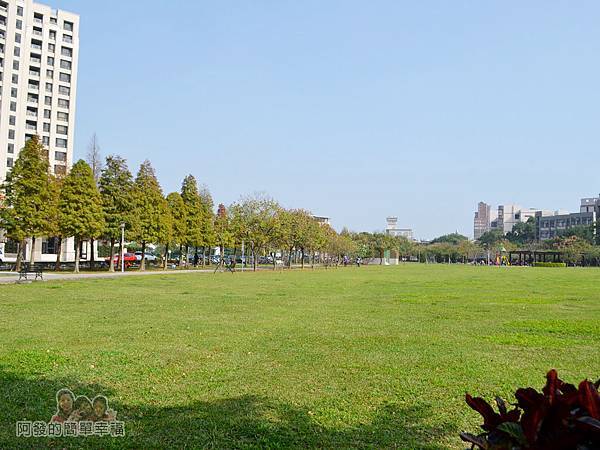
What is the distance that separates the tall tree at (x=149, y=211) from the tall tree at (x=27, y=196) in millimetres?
8703

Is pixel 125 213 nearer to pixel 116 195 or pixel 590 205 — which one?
pixel 116 195

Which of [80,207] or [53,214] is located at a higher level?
[80,207]

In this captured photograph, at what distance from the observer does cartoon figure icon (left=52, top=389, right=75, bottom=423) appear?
475cm

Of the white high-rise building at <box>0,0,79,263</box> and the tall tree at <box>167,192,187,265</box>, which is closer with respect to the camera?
the tall tree at <box>167,192,187,265</box>

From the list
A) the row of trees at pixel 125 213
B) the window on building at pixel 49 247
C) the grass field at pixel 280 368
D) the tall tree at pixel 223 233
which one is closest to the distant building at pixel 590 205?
the row of trees at pixel 125 213

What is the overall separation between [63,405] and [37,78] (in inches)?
2967

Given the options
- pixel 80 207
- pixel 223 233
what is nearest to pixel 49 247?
pixel 223 233

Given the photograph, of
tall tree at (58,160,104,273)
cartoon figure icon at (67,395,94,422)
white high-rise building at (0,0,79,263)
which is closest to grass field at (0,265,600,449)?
cartoon figure icon at (67,395,94,422)

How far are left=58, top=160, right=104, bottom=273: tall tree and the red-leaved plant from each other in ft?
123

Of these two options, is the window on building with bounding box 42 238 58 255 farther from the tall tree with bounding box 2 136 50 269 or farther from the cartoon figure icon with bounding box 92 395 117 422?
the cartoon figure icon with bounding box 92 395 117 422

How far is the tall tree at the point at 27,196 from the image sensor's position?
33062mm

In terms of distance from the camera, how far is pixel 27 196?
33500 mm

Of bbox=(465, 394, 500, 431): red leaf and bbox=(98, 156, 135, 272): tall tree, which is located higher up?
bbox=(98, 156, 135, 272): tall tree

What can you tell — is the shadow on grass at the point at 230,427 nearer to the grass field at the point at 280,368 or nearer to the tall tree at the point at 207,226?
the grass field at the point at 280,368
